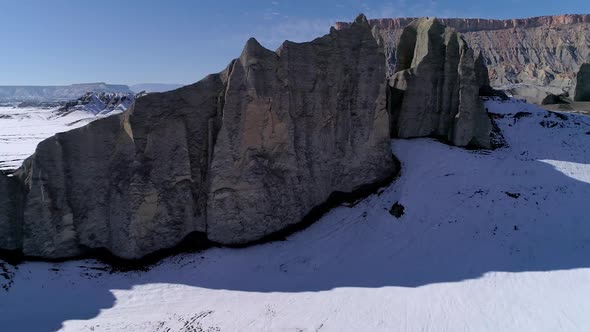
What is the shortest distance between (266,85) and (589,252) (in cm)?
1297

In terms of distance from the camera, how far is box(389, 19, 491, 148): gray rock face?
19.9 meters

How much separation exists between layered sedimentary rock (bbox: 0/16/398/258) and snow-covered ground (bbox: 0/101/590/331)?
110 cm

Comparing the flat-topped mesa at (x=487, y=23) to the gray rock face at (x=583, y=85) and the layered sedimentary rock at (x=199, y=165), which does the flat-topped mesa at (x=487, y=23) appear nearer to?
the gray rock face at (x=583, y=85)

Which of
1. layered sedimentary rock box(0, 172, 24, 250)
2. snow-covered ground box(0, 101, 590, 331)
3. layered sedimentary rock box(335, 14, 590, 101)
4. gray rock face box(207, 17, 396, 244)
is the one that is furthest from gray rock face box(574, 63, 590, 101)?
layered sedimentary rock box(335, 14, 590, 101)

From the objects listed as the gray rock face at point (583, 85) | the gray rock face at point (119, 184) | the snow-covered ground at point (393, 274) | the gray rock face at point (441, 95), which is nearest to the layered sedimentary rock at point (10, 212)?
the gray rock face at point (119, 184)

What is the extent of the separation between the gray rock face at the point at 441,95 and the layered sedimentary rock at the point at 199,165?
523cm

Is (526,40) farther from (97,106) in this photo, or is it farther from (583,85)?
(97,106)

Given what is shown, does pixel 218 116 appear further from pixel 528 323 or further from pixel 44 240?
pixel 528 323

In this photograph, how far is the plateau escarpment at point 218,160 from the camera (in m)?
13.9

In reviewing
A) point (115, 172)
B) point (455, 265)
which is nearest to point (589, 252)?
A: point (455, 265)

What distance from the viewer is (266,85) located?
50.0 feet

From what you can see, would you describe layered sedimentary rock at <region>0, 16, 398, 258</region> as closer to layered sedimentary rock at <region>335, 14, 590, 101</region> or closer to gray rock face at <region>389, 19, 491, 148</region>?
gray rock face at <region>389, 19, 491, 148</region>

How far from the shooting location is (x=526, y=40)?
Answer: 526 ft

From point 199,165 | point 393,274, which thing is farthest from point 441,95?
point 199,165
